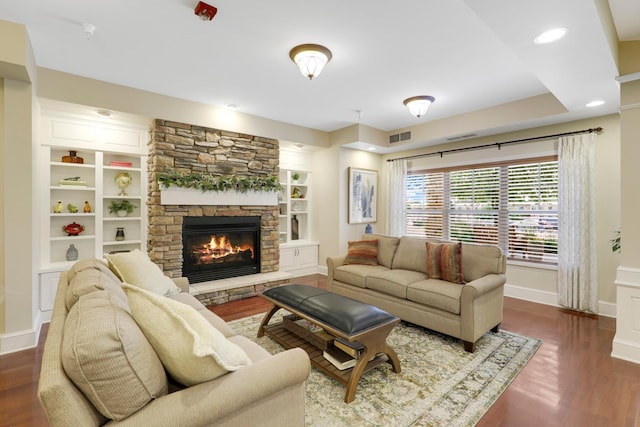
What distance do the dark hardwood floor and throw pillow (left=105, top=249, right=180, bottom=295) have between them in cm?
96

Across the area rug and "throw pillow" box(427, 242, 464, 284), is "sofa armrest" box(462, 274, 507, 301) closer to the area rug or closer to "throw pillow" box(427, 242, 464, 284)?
"throw pillow" box(427, 242, 464, 284)

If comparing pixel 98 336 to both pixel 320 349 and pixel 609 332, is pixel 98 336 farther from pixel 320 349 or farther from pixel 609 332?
pixel 609 332

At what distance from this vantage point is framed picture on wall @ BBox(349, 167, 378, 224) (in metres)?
5.81

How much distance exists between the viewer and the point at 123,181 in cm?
425

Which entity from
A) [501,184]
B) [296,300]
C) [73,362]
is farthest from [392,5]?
[501,184]

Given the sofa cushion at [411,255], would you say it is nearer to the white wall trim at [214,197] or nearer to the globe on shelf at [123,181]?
the white wall trim at [214,197]

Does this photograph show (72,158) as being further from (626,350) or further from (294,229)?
(626,350)

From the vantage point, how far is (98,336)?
3.19 feet

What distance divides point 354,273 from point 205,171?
2.60 metres

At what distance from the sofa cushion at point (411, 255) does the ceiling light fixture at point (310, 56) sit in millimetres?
2404

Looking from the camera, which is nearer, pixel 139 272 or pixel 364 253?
pixel 139 272

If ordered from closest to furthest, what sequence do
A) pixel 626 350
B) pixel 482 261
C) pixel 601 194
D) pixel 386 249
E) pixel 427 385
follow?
pixel 427 385, pixel 626 350, pixel 482 261, pixel 601 194, pixel 386 249

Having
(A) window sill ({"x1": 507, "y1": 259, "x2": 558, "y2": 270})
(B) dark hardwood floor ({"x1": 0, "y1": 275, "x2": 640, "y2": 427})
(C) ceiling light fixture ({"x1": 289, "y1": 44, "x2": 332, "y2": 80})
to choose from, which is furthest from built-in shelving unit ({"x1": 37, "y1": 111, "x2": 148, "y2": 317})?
(A) window sill ({"x1": 507, "y1": 259, "x2": 558, "y2": 270})

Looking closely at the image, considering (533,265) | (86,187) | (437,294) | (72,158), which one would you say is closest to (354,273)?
(437,294)
